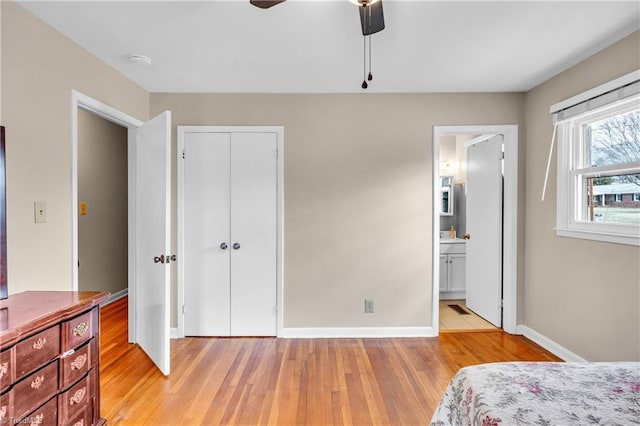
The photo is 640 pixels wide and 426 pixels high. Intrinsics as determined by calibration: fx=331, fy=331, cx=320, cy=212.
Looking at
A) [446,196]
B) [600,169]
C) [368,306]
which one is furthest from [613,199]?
[446,196]

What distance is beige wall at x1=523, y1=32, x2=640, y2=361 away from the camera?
2.21 meters

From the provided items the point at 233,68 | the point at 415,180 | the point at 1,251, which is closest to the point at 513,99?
the point at 415,180

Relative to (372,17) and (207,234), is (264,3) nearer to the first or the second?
(372,17)

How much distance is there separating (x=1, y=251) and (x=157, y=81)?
1892mm

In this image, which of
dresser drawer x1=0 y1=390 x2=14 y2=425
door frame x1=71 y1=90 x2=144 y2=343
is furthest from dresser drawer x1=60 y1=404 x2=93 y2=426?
door frame x1=71 y1=90 x2=144 y2=343

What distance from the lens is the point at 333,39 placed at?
→ 221 centimetres

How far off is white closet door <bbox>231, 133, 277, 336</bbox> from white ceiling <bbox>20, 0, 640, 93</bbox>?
2.07 ft

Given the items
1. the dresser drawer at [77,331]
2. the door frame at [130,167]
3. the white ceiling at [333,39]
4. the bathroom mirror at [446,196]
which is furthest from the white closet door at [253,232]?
the bathroom mirror at [446,196]

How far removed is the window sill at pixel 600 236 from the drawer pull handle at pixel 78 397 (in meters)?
3.31

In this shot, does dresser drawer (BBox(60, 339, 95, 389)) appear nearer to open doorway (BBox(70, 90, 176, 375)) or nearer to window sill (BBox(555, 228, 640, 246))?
open doorway (BBox(70, 90, 176, 375))

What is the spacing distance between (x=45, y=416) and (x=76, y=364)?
22 cm

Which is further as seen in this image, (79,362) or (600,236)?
(600,236)

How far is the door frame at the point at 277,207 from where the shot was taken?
126 inches

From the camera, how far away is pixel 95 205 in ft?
14.3
